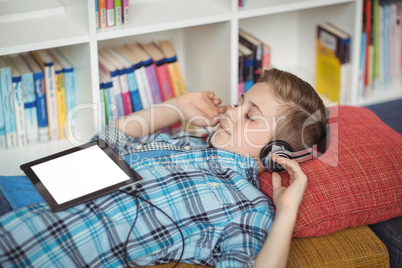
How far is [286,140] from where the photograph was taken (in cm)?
137

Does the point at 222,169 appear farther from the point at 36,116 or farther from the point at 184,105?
the point at 36,116

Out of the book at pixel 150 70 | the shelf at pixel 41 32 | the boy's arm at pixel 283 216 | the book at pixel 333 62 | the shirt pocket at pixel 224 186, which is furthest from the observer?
the book at pixel 333 62

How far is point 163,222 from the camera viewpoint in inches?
48.3

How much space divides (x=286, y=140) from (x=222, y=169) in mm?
186

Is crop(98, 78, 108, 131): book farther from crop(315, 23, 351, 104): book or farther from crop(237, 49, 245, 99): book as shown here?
crop(315, 23, 351, 104): book

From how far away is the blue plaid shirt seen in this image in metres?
1.14

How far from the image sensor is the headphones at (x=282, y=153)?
4.37 ft

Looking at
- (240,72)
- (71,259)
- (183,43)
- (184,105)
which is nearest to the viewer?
(71,259)

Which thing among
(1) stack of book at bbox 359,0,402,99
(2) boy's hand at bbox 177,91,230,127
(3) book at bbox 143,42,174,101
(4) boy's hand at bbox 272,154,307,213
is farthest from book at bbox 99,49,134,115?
(1) stack of book at bbox 359,0,402,99

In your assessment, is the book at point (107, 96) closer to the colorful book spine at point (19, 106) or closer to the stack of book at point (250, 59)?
Answer: the colorful book spine at point (19, 106)

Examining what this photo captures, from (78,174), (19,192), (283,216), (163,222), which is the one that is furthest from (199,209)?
(19,192)

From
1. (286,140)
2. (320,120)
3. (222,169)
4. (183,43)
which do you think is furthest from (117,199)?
(183,43)

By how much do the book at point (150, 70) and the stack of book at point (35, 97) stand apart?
25cm

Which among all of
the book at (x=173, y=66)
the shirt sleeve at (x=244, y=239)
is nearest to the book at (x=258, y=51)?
the book at (x=173, y=66)
